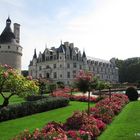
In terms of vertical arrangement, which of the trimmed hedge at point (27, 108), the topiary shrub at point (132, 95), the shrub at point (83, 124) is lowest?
the shrub at point (83, 124)

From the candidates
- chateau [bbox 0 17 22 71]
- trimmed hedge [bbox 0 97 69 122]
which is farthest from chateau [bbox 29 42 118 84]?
trimmed hedge [bbox 0 97 69 122]

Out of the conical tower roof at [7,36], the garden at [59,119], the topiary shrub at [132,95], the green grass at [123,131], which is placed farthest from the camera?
the conical tower roof at [7,36]

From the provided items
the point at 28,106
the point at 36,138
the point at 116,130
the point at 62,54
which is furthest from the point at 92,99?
the point at 62,54

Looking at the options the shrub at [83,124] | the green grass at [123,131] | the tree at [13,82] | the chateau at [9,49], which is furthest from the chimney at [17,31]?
the shrub at [83,124]

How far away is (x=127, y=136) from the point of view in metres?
11.4

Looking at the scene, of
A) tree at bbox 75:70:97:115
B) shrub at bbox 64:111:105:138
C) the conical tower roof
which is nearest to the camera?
shrub at bbox 64:111:105:138

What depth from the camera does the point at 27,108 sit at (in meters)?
18.8

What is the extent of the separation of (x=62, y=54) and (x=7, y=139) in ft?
219

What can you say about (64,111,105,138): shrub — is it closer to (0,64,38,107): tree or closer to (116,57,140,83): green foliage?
(0,64,38,107): tree

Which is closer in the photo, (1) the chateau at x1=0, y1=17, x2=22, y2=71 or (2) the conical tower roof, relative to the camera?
(1) the chateau at x1=0, y1=17, x2=22, y2=71

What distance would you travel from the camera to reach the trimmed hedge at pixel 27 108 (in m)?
16.6

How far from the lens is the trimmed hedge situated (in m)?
16.6

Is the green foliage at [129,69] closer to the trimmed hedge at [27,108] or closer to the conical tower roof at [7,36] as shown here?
the conical tower roof at [7,36]

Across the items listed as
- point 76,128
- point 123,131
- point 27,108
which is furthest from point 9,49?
point 123,131
